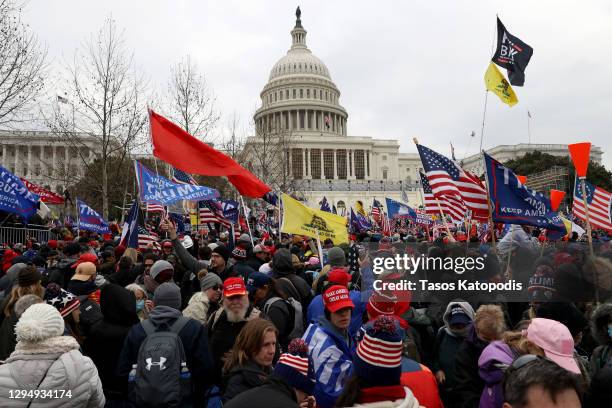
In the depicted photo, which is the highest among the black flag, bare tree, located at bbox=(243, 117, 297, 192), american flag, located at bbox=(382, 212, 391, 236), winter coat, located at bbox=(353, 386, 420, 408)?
bare tree, located at bbox=(243, 117, 297, 192)

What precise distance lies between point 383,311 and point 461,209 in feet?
20.2

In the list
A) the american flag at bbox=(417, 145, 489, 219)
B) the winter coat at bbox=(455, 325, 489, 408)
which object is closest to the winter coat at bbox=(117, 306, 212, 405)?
the winter coat at bbox=(455, 325, 489, 408)

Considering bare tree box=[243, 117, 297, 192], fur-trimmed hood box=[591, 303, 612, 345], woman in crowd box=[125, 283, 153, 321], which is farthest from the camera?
bare tree box=[243, 117, 297, 192]

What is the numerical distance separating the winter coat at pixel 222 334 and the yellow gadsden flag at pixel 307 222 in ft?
12.0

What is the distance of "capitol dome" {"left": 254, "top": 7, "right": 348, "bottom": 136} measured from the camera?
8838cm

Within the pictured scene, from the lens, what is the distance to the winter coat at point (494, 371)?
2709mm

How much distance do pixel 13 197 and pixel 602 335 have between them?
8669 millimetres

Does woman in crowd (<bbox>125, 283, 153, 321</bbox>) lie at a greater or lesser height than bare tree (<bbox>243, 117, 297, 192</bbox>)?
lesser

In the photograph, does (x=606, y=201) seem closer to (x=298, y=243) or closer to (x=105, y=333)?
(x=298, y=243)

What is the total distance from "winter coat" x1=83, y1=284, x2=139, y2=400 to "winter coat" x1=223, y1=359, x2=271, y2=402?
1.37 m

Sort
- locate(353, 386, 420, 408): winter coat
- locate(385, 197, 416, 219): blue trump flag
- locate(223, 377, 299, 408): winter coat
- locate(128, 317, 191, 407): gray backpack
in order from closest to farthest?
locate(223, 377, 299, 408): winter coat
locate(353, 386, 420, 408): winter coat
locate(128, 317, 191, 407): gray backpack
locate(385, 197, 416, 219): blue trump flag

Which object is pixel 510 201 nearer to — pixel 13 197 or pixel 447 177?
pixel 447 177

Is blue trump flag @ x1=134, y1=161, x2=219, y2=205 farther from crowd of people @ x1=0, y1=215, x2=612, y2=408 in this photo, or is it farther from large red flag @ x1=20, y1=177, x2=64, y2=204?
large red flag @ x1=20, y1=177, x2=64, y2=204

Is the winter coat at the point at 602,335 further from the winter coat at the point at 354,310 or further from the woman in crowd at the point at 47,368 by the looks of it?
the woman in crowd at the point at 47,368
